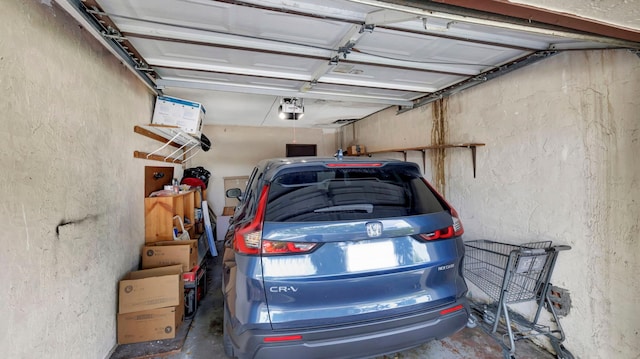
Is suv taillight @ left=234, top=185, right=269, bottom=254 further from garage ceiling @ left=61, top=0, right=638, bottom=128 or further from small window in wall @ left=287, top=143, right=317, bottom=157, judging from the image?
small window in wall @ left=287, top=143, right=317, bottom=157

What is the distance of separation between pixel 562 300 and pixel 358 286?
196 centimetres

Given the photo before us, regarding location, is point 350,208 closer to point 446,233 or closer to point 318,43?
point 446,233

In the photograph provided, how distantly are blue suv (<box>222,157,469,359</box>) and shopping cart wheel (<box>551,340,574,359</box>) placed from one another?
1.24m

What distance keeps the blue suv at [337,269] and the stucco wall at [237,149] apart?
5.05 metres

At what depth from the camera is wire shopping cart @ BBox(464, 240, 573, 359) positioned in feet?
6.73

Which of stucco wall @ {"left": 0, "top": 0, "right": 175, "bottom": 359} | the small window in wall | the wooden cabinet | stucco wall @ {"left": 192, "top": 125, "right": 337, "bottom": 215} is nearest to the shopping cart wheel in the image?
stucco wall @ {"left": 0, "top": 0, "right": 175, "bottom": 359}

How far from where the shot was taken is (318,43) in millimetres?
2080

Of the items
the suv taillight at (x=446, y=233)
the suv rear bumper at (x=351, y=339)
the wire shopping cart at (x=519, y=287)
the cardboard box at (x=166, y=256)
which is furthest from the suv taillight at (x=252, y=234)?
the wire shopping cart at (x=519, y=287)

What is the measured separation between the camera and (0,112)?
3.93ft

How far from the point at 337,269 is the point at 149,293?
1.87 meters

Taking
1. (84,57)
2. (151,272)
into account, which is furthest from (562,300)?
(84,57)

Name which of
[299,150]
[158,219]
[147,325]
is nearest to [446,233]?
[147,325]

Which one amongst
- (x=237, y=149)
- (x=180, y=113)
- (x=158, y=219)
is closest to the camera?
(x=158, y=219)

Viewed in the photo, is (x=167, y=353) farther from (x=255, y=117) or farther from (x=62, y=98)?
(x=255, y=117)
